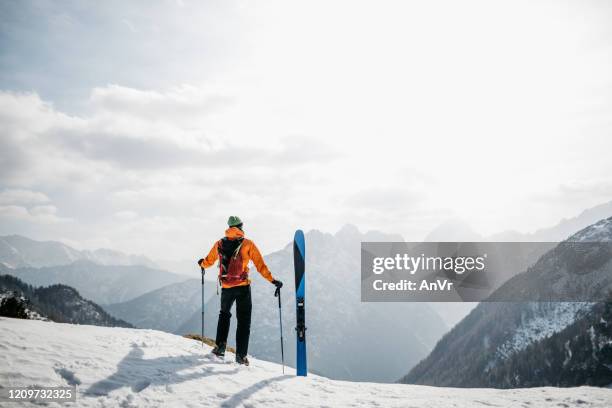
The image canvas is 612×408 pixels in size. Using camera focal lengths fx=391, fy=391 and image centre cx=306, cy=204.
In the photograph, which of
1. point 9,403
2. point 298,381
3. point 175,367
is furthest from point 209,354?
point 9,403

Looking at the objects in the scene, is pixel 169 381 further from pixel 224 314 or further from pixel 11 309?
pixel 11 309

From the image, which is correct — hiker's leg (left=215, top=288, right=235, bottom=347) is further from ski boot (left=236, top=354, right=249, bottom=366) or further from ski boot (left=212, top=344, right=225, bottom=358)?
ski boot (left=236, top=354, right=249, bottom=366)

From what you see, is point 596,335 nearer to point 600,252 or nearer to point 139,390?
point 600,252

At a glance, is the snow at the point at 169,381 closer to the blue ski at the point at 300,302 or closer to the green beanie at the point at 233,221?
the blue ski at the point at 300,302

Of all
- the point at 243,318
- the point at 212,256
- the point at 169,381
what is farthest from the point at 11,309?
the point at 169,381

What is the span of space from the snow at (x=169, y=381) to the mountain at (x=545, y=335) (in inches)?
5755

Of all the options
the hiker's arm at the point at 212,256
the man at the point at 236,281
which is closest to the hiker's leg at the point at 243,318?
the man at the point at 236,281

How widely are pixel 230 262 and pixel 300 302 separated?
3.14 m

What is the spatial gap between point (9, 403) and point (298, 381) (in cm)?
585

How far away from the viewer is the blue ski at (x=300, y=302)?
11600 millimetres

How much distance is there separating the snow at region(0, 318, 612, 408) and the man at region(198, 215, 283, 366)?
1.96 feet

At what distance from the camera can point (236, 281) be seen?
1069 cm

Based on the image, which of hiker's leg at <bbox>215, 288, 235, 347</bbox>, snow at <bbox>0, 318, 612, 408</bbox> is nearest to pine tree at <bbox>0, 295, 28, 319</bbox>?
snow at <bbox>0, 318, 612, 408</bbox>

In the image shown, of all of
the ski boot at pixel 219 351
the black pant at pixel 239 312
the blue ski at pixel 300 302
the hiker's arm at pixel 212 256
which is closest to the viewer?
the black pant at pixel 239 312
